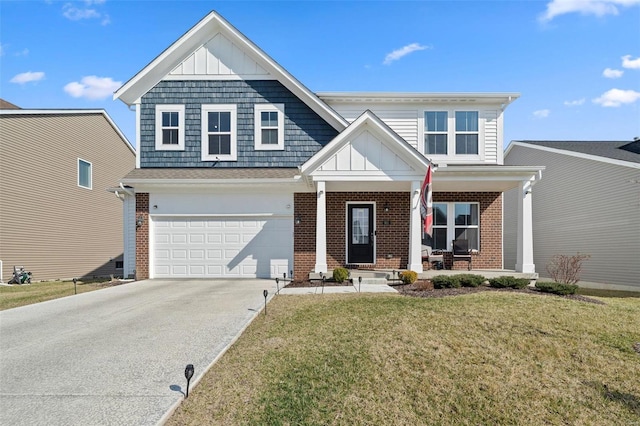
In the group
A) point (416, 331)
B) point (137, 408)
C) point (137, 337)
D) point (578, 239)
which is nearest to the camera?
point (137, 408)

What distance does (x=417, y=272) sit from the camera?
38.4 feet

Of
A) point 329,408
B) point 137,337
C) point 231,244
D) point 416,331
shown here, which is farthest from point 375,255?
point 329,408

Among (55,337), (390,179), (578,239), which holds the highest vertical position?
(390,179)

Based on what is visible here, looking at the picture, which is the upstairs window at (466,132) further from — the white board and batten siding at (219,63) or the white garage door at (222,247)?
the white board and batten siding at (219,63)

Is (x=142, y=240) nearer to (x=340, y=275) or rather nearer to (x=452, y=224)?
(x=340, y=275)

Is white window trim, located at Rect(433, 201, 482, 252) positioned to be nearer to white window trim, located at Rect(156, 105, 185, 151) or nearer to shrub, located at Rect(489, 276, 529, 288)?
shrub, located at Rect(489, 276, 529, 288)

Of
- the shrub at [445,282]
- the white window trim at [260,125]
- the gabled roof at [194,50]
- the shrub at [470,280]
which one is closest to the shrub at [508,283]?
the shrub at [470,280]

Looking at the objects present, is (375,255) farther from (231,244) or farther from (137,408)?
(137,408)

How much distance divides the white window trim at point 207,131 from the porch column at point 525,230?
9577 mm

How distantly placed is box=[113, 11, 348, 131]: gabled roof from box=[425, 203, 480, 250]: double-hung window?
4719mm

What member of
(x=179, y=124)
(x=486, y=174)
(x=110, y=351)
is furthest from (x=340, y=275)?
(x=179, y=124)

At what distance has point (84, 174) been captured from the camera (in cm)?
2103

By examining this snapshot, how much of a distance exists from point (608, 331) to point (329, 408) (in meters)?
4.85

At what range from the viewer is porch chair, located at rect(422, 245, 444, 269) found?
1387cm
